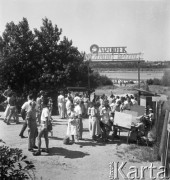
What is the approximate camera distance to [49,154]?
24.7 feet

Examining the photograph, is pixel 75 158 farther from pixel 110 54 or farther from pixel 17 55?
pixel 110 54

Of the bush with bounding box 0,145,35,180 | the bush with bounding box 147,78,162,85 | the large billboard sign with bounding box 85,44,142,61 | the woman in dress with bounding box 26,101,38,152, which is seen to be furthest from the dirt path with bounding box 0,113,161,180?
the large billboard sign with bounding box 85,44,142,61

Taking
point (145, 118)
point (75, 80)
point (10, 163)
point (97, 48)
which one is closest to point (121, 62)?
point (97, 48)

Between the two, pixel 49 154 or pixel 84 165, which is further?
pixel 49 154

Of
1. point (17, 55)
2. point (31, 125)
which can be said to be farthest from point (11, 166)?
point (17, 55)

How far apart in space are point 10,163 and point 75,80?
17.3 meters

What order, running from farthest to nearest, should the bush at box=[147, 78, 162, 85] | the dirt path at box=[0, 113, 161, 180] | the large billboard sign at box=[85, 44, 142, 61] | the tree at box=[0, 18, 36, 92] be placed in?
the large billboard sign at box=[85, 44, 142, 61] < the bush at box=[147, 78, 162, 85] < the tree at box=[0, 18, 36, 92] < the dirt path at box=[0, 113, 161, 180]

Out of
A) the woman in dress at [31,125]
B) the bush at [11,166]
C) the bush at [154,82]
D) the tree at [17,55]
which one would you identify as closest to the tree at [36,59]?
the tree at [17,55]

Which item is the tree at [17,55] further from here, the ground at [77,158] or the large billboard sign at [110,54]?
the large billboard sign at [110,54]

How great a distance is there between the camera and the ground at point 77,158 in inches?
248

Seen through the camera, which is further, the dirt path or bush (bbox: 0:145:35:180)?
the dirt path

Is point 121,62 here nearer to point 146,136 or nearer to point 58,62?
point 58,62

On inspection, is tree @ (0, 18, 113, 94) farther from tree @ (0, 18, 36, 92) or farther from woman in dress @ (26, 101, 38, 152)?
Result: woman in dress @ (26, 101, 38, 152)

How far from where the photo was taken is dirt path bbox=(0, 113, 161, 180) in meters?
6.30
